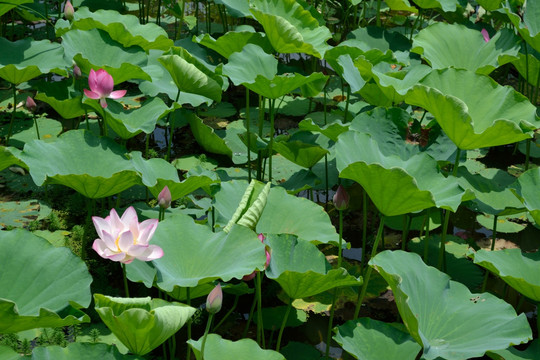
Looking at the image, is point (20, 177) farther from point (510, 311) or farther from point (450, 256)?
point (510, 311)

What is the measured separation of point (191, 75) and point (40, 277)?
4.47 ft

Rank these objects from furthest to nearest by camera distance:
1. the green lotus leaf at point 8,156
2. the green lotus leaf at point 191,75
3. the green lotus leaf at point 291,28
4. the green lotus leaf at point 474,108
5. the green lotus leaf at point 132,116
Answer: the green lotus leaf at point 291,28
the green lotus leaf at point 191,75
the green lotus leaf at point 132,116
the green lotus leaf at point 8,156
the green lotus leaf at point 474,108

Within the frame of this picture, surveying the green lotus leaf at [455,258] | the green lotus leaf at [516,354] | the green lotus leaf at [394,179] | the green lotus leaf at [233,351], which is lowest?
the green lotus leaf at [455,258]

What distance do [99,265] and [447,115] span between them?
1.45m

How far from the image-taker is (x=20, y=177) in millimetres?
3209

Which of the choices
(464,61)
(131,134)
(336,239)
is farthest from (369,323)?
(464,61)

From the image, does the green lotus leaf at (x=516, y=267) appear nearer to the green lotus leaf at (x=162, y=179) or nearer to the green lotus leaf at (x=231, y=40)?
the green lotus leaf at (x=162, y=179)

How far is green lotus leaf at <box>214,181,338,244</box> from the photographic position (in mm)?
2369

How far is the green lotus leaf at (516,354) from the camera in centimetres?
209

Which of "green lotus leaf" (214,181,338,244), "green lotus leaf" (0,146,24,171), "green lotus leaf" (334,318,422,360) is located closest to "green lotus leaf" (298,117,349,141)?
"green lotus leaf" (214,181,338,244)

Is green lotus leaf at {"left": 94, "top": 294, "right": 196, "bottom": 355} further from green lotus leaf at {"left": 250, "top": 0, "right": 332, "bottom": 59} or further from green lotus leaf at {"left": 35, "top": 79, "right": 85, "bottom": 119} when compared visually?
green lotus leaf at {"left": 250, "top": 0, "right": 332, "bottom": 59}

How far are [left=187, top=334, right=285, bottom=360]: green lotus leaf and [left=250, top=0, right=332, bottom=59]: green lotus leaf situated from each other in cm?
187

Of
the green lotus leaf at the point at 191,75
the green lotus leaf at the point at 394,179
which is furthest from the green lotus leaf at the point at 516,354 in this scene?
the green lotus leaf at the point at 191,75

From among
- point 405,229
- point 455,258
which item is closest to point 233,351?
point 405,229
